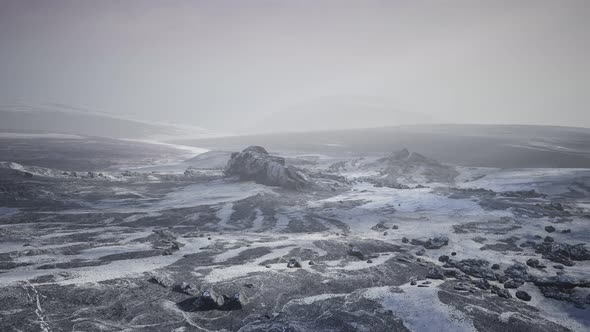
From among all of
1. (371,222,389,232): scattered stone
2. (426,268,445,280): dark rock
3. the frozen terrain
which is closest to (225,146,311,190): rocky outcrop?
the frozen terrain

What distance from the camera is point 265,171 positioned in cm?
5353

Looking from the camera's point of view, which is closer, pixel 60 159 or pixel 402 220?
pixel 402 220

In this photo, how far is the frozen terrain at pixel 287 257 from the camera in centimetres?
1619

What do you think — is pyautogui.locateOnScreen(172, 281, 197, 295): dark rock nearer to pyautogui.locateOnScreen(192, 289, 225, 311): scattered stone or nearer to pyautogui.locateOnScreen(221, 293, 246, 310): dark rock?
pyautogui.locateOnScreen(192, 289, 225, 311): scattered stone

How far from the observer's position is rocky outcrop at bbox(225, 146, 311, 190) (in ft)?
167

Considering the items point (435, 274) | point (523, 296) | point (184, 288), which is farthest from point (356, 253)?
point (184, 288)

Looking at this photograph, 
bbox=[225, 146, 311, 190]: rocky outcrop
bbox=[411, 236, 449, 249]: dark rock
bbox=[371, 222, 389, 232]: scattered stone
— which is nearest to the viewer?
bbox=[411, 236, 449, 249]: dark rock

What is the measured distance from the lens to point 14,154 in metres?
75.2

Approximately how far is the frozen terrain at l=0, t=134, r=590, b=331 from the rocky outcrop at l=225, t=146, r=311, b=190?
9.12ft

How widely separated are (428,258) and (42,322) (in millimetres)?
24254

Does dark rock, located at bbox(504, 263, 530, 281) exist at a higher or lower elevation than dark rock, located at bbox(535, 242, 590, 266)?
lower

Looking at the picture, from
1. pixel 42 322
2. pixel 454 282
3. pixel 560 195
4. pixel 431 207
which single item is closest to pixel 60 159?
pixel 42 322

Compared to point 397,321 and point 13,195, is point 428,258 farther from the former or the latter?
point 13,195

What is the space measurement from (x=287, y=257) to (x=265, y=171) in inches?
1193
